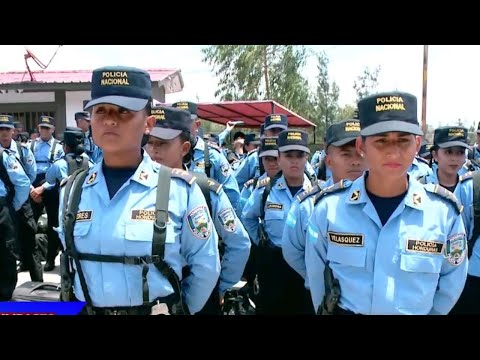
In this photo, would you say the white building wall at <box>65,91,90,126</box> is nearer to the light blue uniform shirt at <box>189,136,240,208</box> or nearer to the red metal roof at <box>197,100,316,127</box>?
the red metal roof at <box>197,100,316,127</box>

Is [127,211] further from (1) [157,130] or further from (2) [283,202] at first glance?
(2) [283,202]

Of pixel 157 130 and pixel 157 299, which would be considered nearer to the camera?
pixel 157 299

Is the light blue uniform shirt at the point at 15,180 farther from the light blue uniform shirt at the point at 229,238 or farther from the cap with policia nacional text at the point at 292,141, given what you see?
the light blue uniform shirt at the point at 229,238

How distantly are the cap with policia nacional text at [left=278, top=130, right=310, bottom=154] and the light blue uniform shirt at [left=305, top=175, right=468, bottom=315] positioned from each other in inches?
74.0

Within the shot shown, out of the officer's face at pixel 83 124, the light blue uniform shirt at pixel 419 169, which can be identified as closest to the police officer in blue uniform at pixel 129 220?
the light blue uniform shirt at pixel 419 169

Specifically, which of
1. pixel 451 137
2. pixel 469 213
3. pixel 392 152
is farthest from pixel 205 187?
pixel 451 137

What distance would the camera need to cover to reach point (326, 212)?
2.20 metres

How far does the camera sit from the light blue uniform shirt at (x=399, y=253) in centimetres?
199

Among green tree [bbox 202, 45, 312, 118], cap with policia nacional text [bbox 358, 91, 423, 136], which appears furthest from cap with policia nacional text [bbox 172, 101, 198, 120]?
green tree [bbox 202, 45, 312, 118]

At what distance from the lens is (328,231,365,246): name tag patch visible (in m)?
2.05
